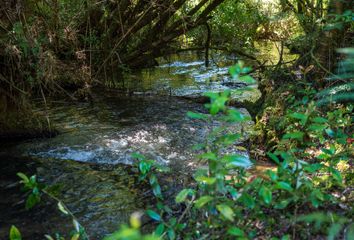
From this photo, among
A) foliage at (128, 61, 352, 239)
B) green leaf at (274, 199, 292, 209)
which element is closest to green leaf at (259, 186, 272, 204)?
foliage at (128, 61, 352, 239)

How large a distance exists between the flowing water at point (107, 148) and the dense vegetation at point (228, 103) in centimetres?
29

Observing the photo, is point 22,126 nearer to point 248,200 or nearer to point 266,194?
point 248,200

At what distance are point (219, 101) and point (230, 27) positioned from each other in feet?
25.7

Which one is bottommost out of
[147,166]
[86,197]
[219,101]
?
[86,197]

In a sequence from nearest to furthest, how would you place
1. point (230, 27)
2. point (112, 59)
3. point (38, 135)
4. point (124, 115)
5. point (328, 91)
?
point (328, 91) < point (38, 135) < point (124, 115) < point (112, 59) < point (230, 27)

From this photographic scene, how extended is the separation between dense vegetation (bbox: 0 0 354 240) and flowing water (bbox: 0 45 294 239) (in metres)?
0.29

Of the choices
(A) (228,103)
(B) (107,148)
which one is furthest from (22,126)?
(A) (228,103)

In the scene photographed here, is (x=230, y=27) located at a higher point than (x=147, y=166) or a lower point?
higher

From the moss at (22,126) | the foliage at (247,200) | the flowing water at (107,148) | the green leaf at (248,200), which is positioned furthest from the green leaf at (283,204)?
the moss at (22,126)

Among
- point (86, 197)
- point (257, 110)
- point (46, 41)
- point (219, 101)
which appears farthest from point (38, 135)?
point (219, 101)

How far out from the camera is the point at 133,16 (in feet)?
25.5

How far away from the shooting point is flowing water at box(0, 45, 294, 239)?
3.75 m

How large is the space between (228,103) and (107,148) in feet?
6.60

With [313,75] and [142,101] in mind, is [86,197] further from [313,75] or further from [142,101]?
[142,101]
